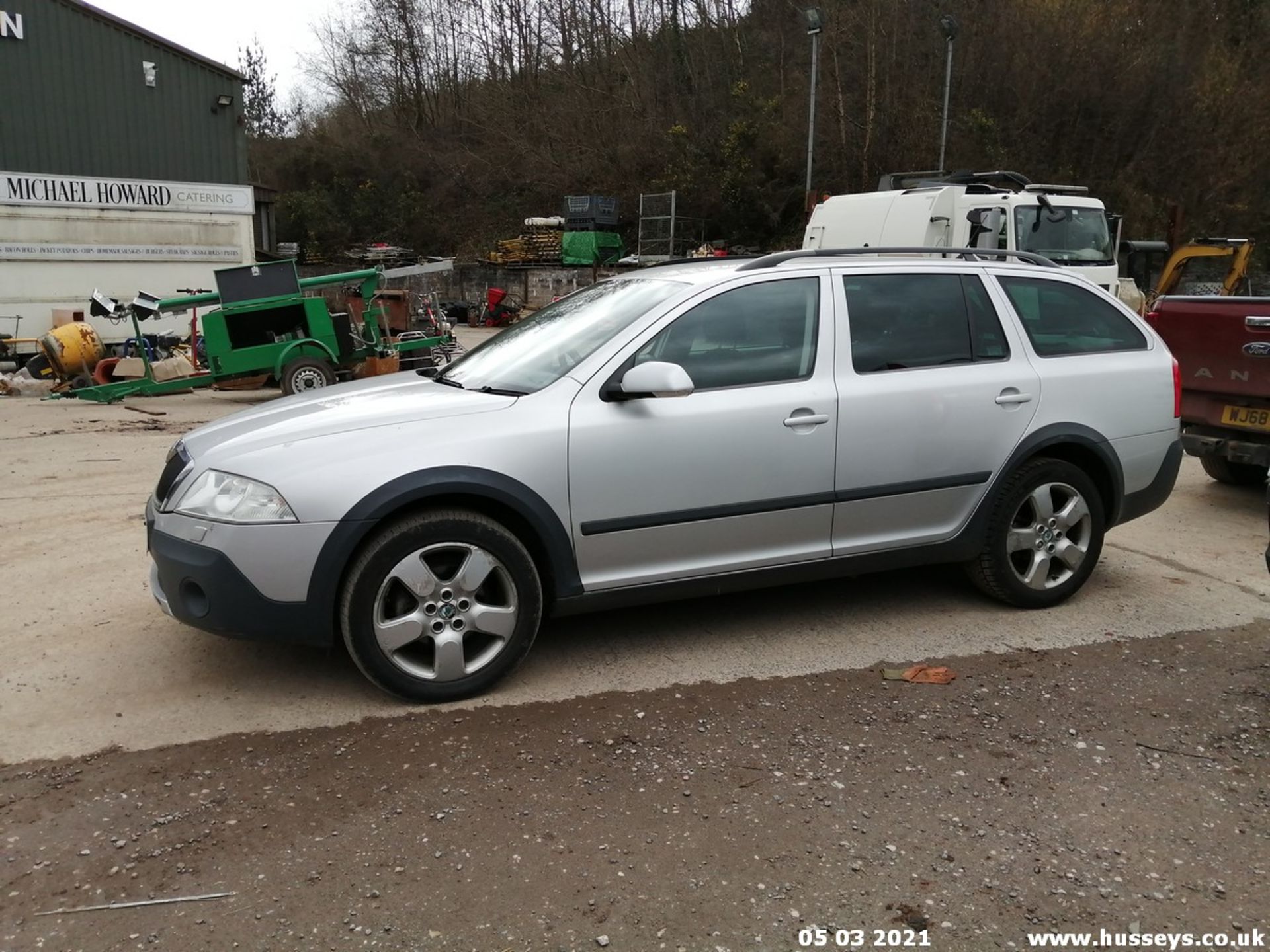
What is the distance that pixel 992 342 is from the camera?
4898mm

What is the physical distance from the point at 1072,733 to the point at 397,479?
2.62 metres

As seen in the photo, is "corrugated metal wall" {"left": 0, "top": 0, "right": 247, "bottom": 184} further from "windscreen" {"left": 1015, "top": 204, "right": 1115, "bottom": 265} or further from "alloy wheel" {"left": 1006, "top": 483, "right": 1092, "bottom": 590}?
"alloy wheel" {"left": 1006, "top": 483, "right": 1092, "bottom": 590}

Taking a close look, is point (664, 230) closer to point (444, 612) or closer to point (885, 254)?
point (885, 254)

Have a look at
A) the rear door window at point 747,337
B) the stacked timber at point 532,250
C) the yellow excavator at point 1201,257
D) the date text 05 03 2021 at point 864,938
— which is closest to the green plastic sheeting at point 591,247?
the stacked timber at point 532,250

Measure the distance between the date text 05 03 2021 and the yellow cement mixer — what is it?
1476 centimetres

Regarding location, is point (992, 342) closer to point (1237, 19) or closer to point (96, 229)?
point (96, 229)

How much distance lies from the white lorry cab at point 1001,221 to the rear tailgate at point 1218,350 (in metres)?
5.38

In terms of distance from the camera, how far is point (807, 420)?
4371 mm

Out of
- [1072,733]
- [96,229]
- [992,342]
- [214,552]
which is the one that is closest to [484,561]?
[214,552]

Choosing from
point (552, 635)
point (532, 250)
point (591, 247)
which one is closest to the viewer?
point (552, 635)

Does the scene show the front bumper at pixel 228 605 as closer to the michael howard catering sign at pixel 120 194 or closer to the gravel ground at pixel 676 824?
the gravel ground at pixel 676 824

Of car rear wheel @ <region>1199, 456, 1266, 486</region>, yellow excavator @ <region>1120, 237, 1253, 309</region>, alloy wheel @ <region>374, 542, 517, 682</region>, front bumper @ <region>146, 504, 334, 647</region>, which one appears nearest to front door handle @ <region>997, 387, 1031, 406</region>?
alloy wheel @ <region>374, 542, 517, 682</region>

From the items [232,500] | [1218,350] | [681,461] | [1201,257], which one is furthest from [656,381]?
[1201,257]

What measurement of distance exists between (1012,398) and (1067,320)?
25.7 inches
